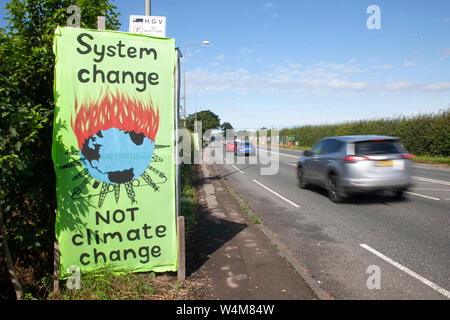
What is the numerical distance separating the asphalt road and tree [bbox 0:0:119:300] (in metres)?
3.53

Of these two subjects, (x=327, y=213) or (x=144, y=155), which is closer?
(x=144, y=155)

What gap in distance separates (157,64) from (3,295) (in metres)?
3.23

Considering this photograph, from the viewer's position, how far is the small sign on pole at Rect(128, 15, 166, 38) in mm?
3965

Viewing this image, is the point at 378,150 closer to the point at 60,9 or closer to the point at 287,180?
the point at 287,180

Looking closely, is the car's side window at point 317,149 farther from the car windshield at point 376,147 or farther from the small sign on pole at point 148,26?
the small sign on pole at point 148,26

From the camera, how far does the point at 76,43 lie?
3.57 meters

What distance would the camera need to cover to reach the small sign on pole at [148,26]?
13.0 ft

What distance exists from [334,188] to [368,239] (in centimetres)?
316

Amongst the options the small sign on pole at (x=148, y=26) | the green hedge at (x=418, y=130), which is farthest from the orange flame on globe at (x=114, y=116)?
the green hedge at (x=418, y=130)

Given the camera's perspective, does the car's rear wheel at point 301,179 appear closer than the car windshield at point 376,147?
No

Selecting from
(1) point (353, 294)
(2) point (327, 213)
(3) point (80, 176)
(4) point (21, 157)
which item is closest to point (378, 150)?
(2) point (327, 213)

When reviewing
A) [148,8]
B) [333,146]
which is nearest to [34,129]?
[148,8]

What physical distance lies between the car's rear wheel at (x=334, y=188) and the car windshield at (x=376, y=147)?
104cm

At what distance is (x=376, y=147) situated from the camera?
26.1 feet
